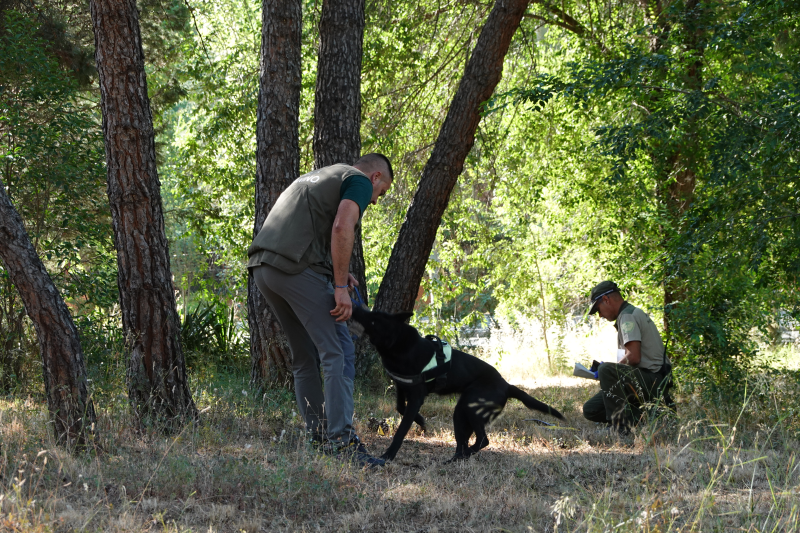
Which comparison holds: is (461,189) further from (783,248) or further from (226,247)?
(783,248)

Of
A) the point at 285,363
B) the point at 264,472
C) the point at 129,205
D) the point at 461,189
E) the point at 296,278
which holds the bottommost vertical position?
the point at 264,472

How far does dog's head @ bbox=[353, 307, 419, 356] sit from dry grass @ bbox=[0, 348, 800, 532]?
806 millimetres

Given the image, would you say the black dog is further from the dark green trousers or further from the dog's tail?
the dark green trousers

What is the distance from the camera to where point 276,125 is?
629 cm

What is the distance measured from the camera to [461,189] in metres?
11.3

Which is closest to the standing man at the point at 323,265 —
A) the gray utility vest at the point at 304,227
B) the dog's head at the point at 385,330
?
the gray utility vest at the point at 304,227

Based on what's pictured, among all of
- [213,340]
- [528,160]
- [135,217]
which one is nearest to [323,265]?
[135,217]

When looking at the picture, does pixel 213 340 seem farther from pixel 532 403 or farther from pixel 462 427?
pixel 532 403

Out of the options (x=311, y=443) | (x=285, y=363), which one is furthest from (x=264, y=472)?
(x=285, y=363)

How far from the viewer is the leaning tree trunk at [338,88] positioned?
6.93 meters

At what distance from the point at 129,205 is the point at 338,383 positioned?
2.08 m

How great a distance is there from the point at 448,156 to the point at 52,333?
192 inches

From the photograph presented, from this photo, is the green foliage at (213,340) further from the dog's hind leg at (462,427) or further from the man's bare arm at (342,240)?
the man's bare arm at (342,240)

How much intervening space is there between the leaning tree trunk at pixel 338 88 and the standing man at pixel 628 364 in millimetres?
2672
